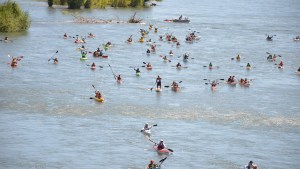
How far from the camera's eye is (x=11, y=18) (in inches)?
4003

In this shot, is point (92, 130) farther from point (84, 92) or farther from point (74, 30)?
point (74, 30)

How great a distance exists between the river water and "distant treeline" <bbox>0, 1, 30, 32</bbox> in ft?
7.51

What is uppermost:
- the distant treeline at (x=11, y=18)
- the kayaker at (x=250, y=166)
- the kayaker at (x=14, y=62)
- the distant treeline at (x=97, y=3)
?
the distant treeline at (x=97, y=3)

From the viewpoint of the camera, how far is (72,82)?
67312 mm

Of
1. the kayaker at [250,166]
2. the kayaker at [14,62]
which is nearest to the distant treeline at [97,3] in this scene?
the kayaker at [14,62]

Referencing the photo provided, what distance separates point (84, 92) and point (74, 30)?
2007 inches

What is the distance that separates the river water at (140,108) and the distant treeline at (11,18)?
2.29 m

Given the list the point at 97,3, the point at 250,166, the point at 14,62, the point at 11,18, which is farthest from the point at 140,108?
the point at 97,3

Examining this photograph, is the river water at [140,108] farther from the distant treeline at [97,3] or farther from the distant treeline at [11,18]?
the distant treeline at [97,3]

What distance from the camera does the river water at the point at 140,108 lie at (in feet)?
145

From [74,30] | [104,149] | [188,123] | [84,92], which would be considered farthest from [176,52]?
[104,149]

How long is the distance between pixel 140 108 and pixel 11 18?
5071 cm

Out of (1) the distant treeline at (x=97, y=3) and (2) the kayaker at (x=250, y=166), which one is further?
(1) the distant treeline at (x=97, y=3)

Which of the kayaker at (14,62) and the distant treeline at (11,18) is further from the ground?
the distant treeline at (11,18)
